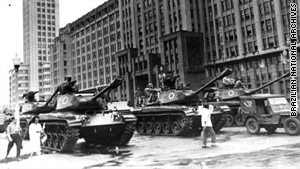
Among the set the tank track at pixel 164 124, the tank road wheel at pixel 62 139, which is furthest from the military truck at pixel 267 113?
the tank road wheel at pixel 62 139

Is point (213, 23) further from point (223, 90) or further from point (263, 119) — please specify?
point (263, 119)

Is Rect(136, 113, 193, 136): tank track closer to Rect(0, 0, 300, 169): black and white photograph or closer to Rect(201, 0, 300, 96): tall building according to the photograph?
Rect(0, 0, 300, 169): black and white photograph

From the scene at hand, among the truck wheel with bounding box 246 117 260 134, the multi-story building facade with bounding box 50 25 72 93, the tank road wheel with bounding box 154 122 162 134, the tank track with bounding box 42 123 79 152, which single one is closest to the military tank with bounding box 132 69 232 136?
the tank road wheel with bounding box 154 122 162 134

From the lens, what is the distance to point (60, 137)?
1382cm

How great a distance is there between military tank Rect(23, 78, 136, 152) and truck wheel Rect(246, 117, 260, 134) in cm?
660

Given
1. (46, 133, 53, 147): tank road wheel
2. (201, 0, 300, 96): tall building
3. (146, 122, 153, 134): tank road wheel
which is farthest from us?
(201, 0, 300, 96): tall building

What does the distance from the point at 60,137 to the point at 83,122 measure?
1.67m

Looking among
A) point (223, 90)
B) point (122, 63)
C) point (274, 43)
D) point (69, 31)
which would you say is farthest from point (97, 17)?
point (223, 90)

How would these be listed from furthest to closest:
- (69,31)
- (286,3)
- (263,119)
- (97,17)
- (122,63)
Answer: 1. (69,31)
2. (97,17)
3. (122,63)
4. (286,3)
5. (263,119)

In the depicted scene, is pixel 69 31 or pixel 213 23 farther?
pixel 69 31

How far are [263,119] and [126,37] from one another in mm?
57677

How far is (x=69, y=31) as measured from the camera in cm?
10025

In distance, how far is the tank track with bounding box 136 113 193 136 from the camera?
16.5 meters

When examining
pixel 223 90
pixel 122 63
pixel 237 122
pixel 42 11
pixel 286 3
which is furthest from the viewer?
pixel 42 11
